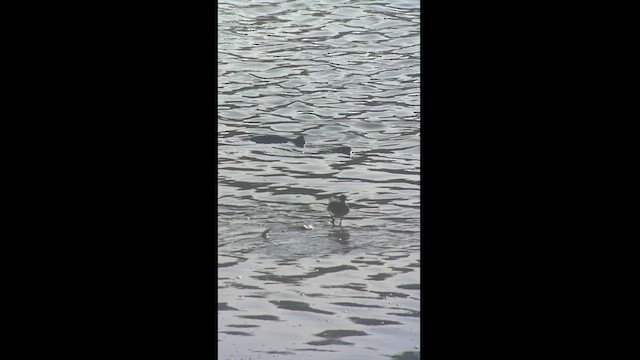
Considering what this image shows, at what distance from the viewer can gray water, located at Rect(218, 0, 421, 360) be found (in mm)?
2785

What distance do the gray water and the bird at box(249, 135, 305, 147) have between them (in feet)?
0.13

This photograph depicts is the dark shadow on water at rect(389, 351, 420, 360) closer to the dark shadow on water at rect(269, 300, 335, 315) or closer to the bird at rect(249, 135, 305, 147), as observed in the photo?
the dark shadow on water at rect(269, 300, 335, 315)

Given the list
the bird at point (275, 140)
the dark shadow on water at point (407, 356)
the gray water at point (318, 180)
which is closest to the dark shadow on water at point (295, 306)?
the gray water at point (318, 180)

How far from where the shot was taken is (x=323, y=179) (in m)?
4.25

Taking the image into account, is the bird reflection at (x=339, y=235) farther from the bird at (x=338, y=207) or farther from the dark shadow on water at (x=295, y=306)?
the dark shadow on water at (x=295, y=306)

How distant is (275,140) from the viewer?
185 inches

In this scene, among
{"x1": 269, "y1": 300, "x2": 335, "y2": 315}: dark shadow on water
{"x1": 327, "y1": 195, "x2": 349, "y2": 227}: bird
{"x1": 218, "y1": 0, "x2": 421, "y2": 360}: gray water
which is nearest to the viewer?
{"x1": 218, "y1": 0, "x2": 421, "y2": 360}: gray water

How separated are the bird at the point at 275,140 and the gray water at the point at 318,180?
0.04m

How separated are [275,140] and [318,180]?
1.76 feet

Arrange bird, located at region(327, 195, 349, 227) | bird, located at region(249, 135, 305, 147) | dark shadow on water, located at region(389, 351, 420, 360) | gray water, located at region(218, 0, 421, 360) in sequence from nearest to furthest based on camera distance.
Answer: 1. dark shadow on water, located at region(389, 351, 420, 360)
2. gray water, located at region(218, 0, 421, 360)
3. bird, located at region(327, 195, 349, 227)
4. bird, located at region(249, 135, 305, 147)

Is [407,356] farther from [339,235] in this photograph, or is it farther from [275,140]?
[275,140]

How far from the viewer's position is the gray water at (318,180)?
110 inches

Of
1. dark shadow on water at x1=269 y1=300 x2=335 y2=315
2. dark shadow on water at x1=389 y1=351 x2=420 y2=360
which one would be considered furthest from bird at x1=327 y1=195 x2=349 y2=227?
dark shadow on water at x1=389 y1=351 x2=420 y2=360

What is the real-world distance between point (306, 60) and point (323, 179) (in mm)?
1698
